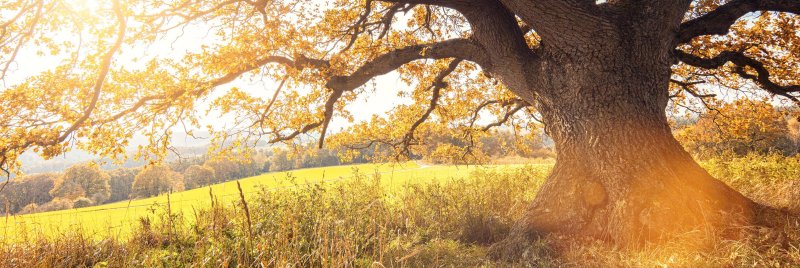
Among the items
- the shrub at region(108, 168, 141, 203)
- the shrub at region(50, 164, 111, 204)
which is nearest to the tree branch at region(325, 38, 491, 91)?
the shrub at region(50, 164, 111, 204)

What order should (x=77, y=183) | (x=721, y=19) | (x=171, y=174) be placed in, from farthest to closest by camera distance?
(x=77, y=183)
(x=171, y=174)
(x=721, y=19)

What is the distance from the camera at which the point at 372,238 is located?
126 inches

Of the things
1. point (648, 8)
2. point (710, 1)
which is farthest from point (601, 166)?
point (710, 1)

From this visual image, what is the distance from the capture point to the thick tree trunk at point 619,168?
165 inches

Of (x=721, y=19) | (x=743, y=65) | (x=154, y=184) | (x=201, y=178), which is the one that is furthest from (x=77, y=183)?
(x=743, y=65)

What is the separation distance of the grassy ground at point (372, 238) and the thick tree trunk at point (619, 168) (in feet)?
0.91

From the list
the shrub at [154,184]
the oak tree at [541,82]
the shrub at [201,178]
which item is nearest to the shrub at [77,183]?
the shrub at [201,178]

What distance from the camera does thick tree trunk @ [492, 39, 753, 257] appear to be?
418cm

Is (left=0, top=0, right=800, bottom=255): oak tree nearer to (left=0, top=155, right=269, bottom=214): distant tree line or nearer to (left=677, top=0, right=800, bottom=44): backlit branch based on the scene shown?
(left=677, top=0, right=800, bottom=44): backlit branch

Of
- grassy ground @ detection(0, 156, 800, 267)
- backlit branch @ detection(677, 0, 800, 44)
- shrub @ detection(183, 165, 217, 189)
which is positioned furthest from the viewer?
backlit branch @ detection(677, 0, 800, 44)

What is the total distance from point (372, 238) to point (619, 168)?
325cm

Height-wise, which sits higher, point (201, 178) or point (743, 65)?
point (743, 65)

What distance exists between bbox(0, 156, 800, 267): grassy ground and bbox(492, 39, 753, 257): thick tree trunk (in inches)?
10.9

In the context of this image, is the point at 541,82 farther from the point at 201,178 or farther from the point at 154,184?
the point at 154,184
